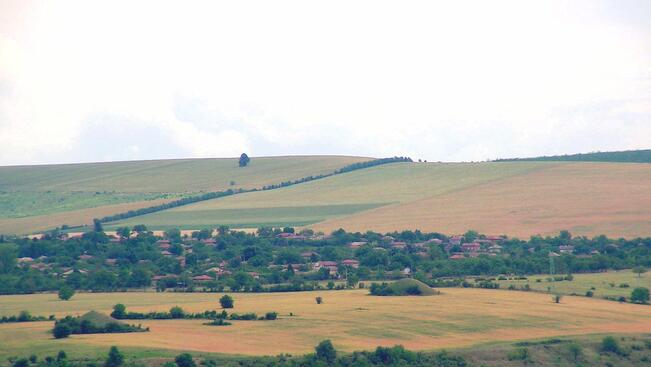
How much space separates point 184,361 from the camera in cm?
7225

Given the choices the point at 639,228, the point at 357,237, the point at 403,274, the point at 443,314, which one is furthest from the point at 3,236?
the point at 443,314

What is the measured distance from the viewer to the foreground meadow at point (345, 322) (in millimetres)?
79000

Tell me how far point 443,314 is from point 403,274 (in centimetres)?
3096

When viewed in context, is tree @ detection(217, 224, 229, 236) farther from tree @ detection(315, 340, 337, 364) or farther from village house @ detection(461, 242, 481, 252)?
tree @ detection(315, 340, 337, 364)

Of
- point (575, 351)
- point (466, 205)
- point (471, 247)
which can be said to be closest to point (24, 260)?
point (471, 247)

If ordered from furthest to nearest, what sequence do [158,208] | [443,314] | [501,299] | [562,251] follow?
1. [158,208]
2. [562,251]
3. [501,299]
4. [443,314]

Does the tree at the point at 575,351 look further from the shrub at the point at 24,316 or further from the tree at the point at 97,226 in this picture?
the tree at the point at 97,226

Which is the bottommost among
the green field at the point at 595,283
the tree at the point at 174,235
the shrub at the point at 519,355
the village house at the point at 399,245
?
the shrub at the point at 519,355

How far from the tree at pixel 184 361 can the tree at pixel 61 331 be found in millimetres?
11024

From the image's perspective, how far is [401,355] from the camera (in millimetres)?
77375

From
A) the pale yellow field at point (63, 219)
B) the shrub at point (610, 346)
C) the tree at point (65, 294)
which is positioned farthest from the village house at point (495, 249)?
the pale yellow field at point (63, 219)

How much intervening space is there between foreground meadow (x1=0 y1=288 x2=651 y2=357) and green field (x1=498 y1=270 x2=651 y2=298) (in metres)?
4.05

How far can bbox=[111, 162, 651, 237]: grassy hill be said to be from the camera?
153125 mm

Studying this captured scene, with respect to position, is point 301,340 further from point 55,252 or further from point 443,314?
point 55,252
